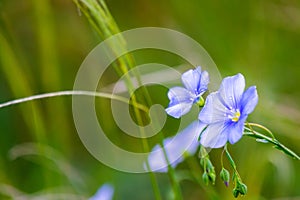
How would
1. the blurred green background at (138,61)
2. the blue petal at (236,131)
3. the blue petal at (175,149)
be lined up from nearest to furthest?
the blue petal at (236,131) < the blue petal at (175,149) < the blurred green background at (138,61)

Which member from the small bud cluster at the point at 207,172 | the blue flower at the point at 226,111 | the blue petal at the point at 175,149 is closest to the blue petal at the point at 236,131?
the blue flower at the point at 226,111

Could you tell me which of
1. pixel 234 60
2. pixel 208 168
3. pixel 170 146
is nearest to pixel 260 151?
pixel 234 60

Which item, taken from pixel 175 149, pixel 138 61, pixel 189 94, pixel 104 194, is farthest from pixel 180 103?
pixel 138 61

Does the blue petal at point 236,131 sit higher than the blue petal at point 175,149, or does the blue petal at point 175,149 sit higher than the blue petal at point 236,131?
the blue petal at point 236,131

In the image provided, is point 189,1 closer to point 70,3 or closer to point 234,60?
point 234,60

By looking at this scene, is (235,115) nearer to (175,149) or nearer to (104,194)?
(175,149)

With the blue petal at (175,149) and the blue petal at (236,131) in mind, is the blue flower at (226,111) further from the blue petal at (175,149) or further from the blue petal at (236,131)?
the blue petal at (175,149)

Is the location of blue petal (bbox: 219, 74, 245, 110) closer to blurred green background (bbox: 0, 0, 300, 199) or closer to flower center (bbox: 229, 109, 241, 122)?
flower center (bbox: 229, 109, 241, 122)
